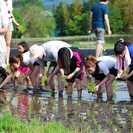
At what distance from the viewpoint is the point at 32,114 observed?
31.5 feet

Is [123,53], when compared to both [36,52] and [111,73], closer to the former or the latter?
[111,73]

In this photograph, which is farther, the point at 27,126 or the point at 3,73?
the point at 3,73

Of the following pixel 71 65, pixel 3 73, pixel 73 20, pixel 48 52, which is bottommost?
pixel 73 20

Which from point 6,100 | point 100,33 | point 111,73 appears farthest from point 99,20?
point 6,100

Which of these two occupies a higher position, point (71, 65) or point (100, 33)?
point (100, 33)

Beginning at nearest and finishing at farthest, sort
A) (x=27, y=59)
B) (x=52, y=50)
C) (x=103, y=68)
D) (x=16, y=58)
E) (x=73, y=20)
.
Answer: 1. (x=103, y=68)
2. (x=52, y=50)
3. (x=16, y=58)
4. (x=27, y=59)
5. (x=73, y=20)

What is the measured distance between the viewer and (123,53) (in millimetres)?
10852

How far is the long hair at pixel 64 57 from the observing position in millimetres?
11102

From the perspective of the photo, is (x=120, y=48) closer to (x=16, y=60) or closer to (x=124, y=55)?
(x=124, y=55)

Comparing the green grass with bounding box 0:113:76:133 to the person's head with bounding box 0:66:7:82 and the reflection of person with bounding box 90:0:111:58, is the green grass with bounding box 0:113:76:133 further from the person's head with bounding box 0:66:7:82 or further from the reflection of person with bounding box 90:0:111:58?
the reflection of person with bounding box 90:0:111:58

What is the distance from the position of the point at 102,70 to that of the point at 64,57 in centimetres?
68

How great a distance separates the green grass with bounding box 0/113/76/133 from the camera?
7875mm

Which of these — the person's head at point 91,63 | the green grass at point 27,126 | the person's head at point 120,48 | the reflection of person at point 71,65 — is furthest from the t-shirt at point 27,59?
the green grass at point 27,126

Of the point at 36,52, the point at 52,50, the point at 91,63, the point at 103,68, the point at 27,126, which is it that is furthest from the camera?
the point at 52,50
